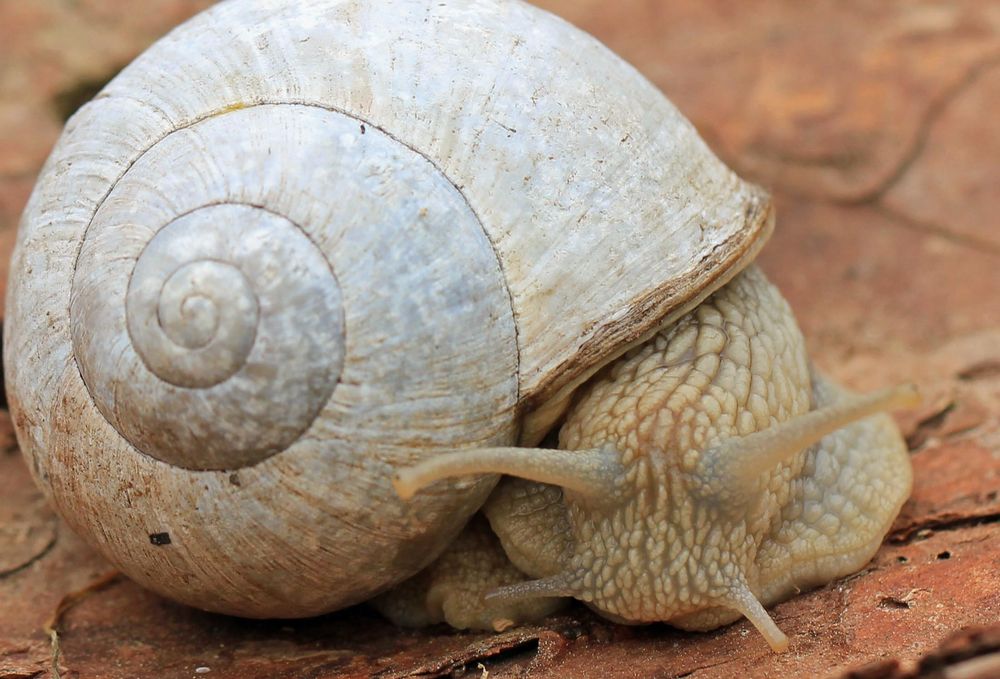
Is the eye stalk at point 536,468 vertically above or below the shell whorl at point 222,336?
below

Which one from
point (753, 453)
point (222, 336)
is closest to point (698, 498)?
point (753, 453)

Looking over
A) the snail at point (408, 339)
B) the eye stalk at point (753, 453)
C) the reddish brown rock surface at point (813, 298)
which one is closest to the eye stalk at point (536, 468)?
the snail at point (408, 339)

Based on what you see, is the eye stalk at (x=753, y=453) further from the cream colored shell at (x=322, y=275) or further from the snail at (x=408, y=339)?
the cream colored shell at (x=322, y=275)

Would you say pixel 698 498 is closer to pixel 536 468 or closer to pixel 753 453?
pixel 753 453

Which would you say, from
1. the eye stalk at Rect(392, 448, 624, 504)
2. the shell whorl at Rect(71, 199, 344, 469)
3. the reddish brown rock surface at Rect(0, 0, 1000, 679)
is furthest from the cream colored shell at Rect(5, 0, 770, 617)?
the reddish brown rock surface at Rect(0, 0, 1000, 679)

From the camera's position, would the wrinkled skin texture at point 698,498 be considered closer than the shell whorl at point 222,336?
No
